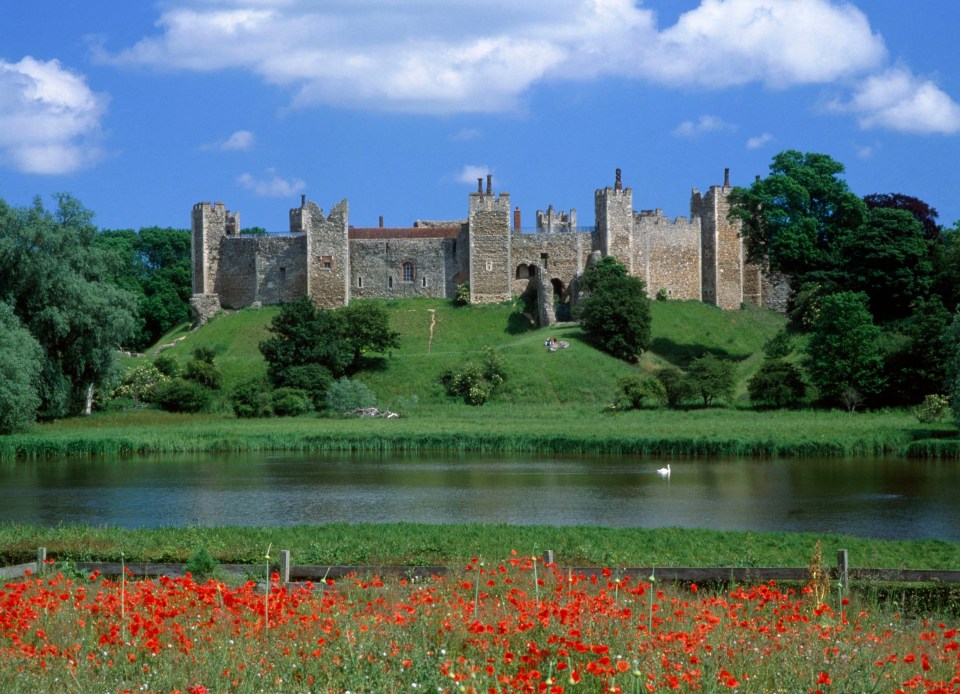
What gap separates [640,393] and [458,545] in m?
25.5

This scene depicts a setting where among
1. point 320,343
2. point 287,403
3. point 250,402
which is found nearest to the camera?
point 250,402

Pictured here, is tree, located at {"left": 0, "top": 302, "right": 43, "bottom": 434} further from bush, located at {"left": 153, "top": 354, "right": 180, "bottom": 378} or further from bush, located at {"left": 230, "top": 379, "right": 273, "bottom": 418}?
bush, located at {"left": 153, "top": 354, "right": 180, "bottom": 378}

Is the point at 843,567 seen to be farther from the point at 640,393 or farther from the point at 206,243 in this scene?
the point at 206,243

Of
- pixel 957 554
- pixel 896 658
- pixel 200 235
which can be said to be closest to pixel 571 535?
pixel 957 554

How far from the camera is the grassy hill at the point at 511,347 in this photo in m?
43.2

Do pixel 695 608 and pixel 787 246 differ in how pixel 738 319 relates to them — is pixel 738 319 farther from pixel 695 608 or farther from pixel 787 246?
pixel 695 608

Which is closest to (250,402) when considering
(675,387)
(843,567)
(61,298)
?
(61,298)

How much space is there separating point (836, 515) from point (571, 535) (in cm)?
563

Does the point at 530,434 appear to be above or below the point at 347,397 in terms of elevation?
A: below

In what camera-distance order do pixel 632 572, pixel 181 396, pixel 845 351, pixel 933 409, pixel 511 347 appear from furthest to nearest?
1. pixel 511 347
2. pixel 181 396
3. pixel 845 351
4. pixel 933 409
5. pixel 632 572

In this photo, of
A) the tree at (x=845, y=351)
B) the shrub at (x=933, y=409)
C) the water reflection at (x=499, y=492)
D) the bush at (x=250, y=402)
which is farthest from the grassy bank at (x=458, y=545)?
the bush at (x=250, y=402)

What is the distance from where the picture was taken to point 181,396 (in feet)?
136

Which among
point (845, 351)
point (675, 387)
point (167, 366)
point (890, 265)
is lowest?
point (675, 387)

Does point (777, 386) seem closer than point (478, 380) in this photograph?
Yes
